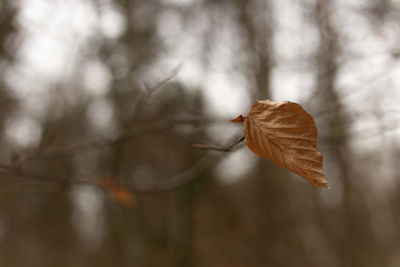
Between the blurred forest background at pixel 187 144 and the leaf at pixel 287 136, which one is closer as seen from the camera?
the leaf at pixel 287 136

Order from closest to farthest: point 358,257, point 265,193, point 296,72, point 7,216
A: point 296,72 < point 358,257 < point 265,193 < point 7,216

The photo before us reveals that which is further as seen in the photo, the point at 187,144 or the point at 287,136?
the point at 187,144

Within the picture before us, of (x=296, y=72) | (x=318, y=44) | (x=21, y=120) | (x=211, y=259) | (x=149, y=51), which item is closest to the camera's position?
(x=296, y=72)

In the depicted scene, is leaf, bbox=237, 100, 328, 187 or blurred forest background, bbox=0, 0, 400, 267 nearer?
leaf, bbox=237, 100, 328, 187

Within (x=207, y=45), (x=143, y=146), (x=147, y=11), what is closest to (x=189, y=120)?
(x=207, y=45)

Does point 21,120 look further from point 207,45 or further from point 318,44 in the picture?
point 318,44
